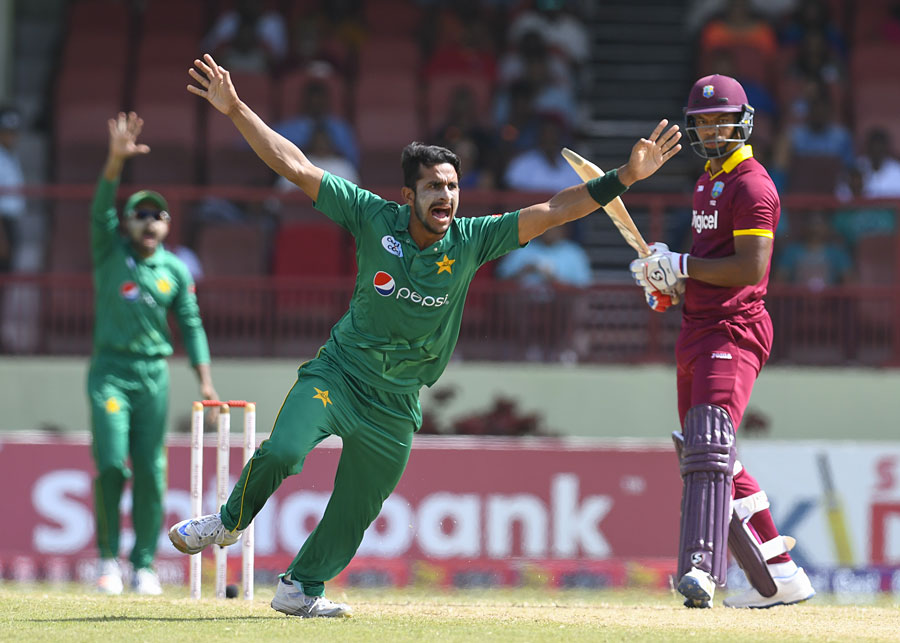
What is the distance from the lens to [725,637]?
6.24 meters

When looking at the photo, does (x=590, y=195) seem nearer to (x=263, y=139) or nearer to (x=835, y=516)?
(x=263, y=139)

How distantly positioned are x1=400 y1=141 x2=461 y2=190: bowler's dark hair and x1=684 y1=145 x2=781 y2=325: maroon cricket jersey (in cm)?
137

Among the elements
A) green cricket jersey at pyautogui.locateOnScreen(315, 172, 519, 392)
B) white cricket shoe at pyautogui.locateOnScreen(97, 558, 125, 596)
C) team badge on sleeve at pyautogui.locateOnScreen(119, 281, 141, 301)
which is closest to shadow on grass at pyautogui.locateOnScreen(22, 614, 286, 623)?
green cricket jersey at pyautogui.locateOnScreen(315, 172, 519, 392)

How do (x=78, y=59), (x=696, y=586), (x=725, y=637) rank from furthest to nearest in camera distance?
1. (x=78, y=59)
2. (x=696, y=586)
3. (x=725, y=637)

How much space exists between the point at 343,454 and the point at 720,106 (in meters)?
2.48

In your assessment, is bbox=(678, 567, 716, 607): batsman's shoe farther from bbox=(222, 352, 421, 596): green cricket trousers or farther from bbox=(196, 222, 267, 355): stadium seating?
bbox=(196, 222, 267, 355): stadium seating

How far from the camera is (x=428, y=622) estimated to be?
6.83 meters

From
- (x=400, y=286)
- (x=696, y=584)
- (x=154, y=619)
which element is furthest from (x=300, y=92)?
(x=696, y=584)

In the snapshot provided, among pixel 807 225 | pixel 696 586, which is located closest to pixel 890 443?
pixel 807 225

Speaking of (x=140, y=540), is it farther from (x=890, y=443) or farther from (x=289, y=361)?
(x=890, y=443)

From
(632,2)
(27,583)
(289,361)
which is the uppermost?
(632,2)

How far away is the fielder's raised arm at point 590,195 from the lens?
6.69 m

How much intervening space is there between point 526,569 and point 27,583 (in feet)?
11.6

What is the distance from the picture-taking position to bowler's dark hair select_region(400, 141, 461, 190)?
6656mm
